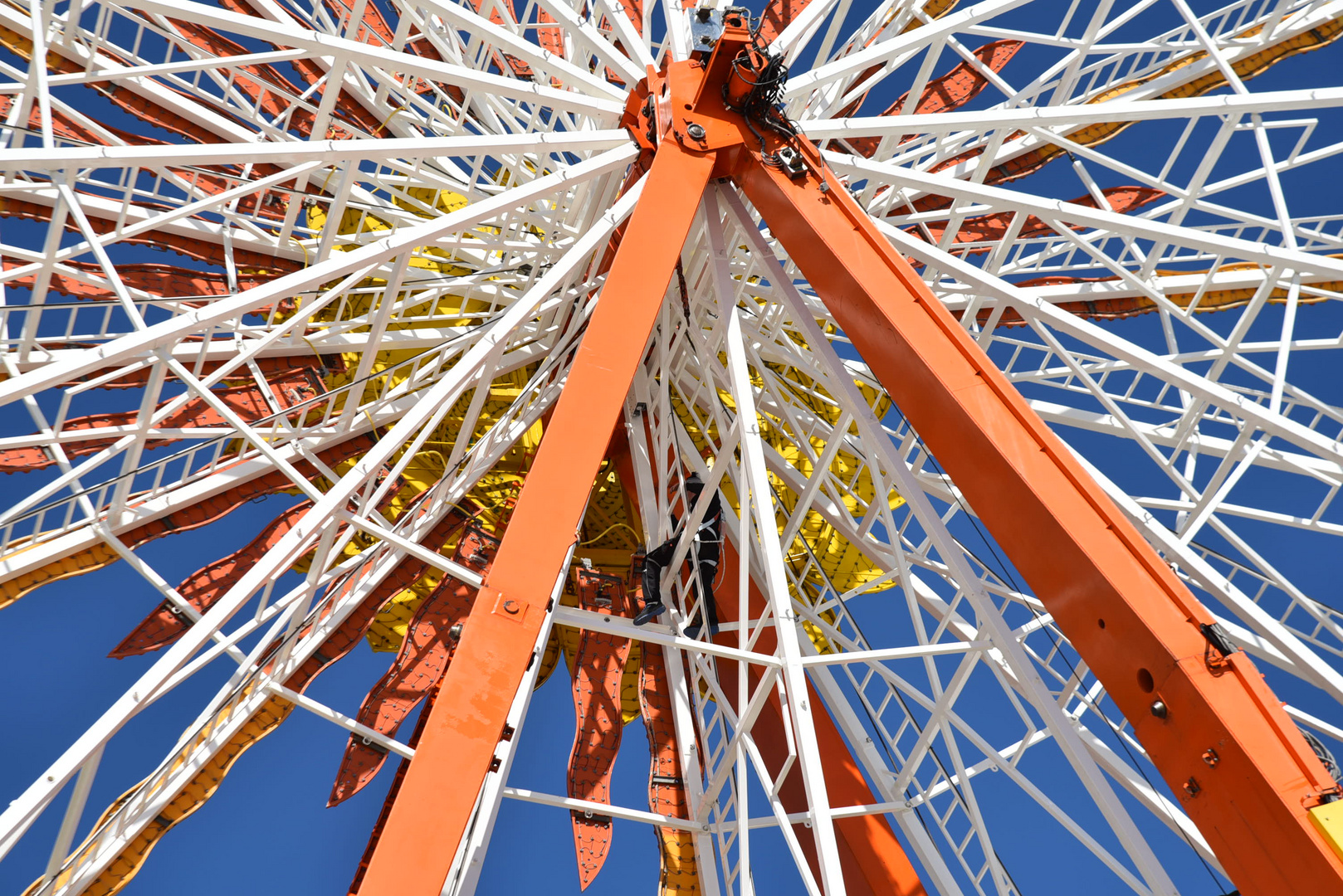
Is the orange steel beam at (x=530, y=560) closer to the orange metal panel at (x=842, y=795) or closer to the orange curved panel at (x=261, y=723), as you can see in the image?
the orange metal panel at (x=842, y=795)

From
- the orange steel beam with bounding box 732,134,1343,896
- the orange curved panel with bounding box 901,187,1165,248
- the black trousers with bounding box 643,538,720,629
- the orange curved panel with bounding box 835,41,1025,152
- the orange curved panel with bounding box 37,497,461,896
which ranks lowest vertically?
the orange curved panel with bounding box 37,497,461,896

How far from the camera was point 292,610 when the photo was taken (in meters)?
14.9

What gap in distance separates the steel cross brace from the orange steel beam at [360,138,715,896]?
0.02m

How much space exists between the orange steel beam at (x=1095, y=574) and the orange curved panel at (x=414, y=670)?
7681mm

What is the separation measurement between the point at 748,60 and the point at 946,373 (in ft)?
16.4

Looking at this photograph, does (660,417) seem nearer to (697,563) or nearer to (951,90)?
(697,563)

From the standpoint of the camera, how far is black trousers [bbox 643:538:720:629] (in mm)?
15547

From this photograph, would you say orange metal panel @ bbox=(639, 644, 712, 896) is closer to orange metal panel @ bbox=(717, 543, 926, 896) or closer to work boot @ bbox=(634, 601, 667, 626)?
orange metal panel @ bbox=(717, 543, 926, 896)

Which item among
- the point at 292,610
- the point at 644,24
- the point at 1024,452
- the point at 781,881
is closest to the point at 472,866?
the point at 292,610

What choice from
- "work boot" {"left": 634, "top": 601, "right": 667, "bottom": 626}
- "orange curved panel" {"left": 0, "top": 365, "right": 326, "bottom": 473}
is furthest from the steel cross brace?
"orange curved panel" {"left": 0, "top": 365, "right": 326, "bottom": 473}

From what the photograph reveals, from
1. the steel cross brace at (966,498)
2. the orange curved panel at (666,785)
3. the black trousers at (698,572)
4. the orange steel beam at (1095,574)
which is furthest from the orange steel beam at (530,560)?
the orange curved panel at (666,785)

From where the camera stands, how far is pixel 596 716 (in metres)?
16.8

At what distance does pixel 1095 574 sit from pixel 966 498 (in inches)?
68.1

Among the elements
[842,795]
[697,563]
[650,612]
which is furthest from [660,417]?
[842,795]
